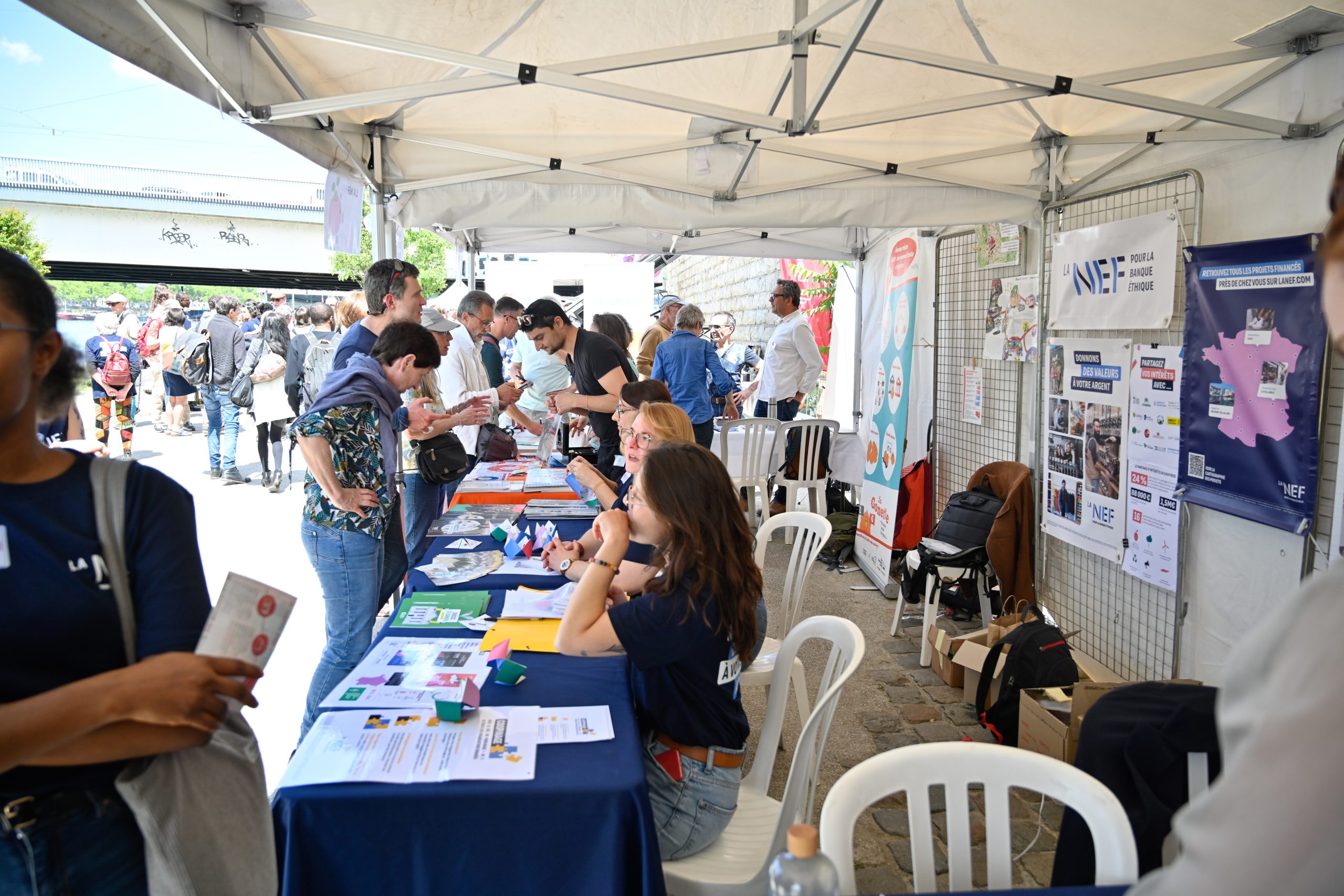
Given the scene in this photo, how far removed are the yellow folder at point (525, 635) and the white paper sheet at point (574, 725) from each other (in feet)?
1.01

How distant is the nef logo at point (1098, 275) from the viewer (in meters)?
3.59

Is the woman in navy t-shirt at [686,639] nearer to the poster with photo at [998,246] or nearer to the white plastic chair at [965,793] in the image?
the white plastic chair at [965,793]

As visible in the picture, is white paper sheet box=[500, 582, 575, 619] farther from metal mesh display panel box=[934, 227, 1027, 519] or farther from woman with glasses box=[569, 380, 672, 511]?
metal mesh display panel box=[934, 227, 1027, 519]

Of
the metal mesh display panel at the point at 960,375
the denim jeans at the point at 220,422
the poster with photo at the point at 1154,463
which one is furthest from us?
the denim jeans at the point at 220,422

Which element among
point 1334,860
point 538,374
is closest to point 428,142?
point 538,374

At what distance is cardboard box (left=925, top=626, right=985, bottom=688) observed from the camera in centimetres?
367

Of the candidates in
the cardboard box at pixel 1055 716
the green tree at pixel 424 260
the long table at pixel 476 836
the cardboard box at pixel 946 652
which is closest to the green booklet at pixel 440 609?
the long table at pixel 476 836

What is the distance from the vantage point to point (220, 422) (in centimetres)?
793

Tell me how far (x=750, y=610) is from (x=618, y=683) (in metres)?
0.34

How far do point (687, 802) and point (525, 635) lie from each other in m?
0.60

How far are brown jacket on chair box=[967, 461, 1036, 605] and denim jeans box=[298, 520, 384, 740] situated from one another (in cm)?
309

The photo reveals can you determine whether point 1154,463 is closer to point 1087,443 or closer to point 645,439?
point 1087,443

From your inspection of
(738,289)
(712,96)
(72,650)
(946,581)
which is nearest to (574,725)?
(72,650)

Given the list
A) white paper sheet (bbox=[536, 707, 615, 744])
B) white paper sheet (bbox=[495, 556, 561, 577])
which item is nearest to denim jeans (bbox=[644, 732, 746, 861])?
white paper sheet (bbox=[536, 707, 615, 744])
